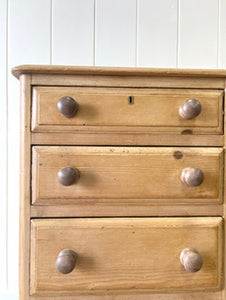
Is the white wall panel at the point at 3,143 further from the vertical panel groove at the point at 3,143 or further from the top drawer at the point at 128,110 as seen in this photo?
the top drawer at the point at 128,110

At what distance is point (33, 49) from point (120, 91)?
61 centimetres

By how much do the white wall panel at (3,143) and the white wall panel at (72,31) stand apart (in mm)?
201

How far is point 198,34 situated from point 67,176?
2.96 feet

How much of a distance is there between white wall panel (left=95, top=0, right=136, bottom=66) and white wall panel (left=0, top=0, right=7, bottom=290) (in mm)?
377

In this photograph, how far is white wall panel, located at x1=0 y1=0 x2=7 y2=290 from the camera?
1180 millimetres

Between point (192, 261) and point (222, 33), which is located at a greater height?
point (222, 33)

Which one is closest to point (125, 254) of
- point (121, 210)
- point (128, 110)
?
point (121, 210)

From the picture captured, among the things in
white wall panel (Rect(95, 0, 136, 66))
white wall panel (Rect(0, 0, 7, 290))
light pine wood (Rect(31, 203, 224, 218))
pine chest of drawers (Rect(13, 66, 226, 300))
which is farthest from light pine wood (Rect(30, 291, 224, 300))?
white wall panel (Rect(95, 0, 136, 66))

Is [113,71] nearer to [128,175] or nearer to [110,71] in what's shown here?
[110,71]

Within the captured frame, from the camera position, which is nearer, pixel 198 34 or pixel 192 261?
pixel 192 261

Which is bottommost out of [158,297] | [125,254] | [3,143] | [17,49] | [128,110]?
[158,297]

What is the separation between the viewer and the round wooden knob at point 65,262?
686mm

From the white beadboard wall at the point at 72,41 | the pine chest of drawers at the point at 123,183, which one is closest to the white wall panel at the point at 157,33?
the white beadboard wall at the point at 72,41

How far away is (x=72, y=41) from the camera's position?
119cm
